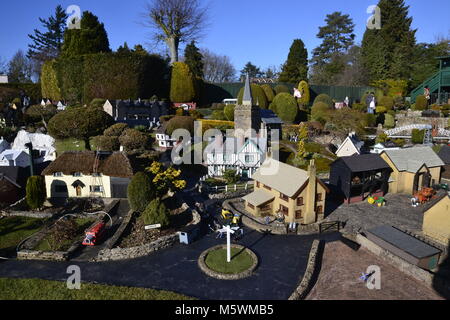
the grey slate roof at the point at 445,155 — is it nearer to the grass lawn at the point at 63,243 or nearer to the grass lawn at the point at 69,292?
the grass lawn at the point at 69,292

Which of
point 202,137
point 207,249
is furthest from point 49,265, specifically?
point 202,137

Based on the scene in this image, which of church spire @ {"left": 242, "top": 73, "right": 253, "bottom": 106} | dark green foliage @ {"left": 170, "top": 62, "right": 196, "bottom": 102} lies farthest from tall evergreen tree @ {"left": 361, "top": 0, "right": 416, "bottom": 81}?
church spire @ {"left": 242, "top": 73, "right": 253, "bottom": 106}

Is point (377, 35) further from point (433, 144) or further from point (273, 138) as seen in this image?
point (273, 138)

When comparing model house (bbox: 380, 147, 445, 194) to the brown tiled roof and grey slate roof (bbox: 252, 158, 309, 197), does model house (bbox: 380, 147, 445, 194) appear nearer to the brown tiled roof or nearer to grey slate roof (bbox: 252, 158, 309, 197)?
grey slate roof (bbox: 252, 158, 309, 197)

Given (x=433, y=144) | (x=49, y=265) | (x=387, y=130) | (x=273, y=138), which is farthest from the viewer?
(x=387, y=130)

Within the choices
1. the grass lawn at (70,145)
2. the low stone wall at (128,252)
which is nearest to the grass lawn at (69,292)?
the low stone wall at (128,252)
